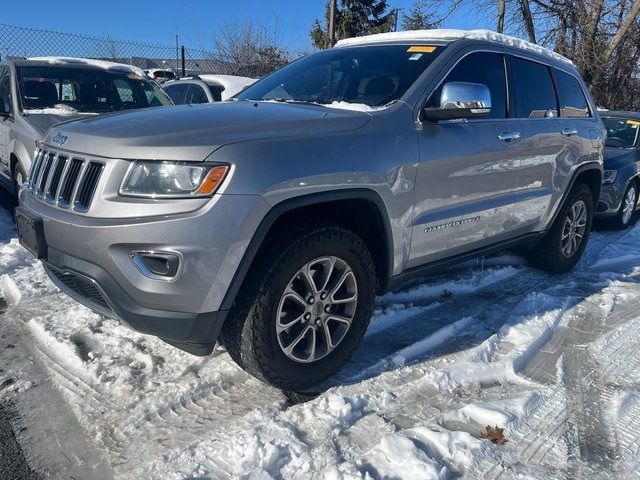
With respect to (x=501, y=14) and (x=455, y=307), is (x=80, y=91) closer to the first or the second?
→ (x=455, y=307)

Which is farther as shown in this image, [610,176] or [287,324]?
[610,176]

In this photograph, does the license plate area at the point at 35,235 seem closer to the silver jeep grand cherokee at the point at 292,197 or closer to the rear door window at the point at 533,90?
the silver jeep grand cherokee at the point at 292,197

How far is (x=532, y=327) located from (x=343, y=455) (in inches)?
77.9

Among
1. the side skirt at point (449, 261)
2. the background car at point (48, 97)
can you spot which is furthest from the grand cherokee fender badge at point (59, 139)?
the background car at point (48, 97)

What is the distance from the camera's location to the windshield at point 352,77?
11.0 feet

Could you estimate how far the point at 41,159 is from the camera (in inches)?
119

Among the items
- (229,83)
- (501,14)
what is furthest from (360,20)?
(229,83)

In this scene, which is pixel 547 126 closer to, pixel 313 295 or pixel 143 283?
pixel 313 295

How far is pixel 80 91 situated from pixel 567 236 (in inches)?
210

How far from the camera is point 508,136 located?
3857mm

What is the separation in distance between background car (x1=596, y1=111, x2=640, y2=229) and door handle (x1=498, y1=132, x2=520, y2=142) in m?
3.69

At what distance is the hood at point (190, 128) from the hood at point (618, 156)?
5.54 m

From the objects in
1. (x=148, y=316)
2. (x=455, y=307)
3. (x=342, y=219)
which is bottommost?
(x=455, y=307)

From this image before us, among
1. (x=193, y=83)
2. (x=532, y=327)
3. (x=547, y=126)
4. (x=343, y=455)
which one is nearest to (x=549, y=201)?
(x=547, y=126)
